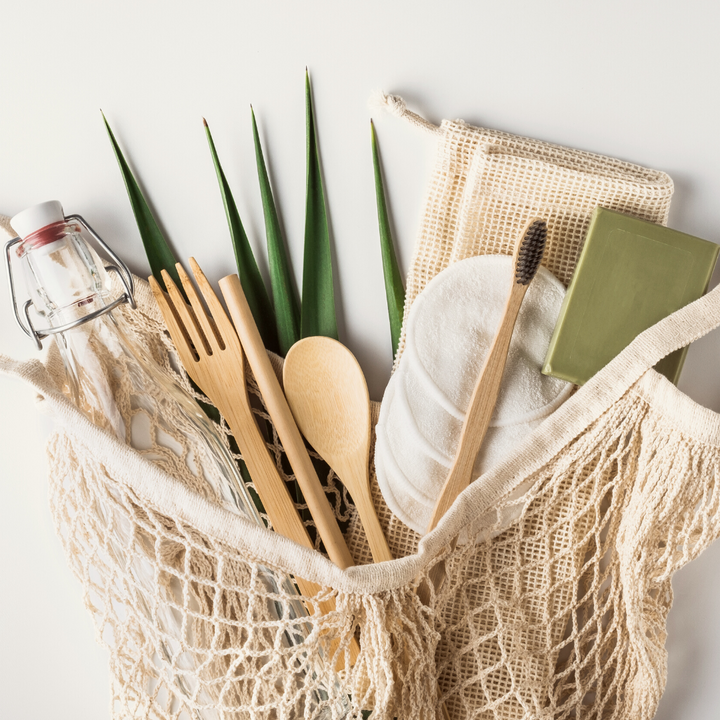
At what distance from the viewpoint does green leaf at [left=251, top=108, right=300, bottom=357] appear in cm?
56

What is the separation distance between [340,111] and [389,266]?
6.0 inches

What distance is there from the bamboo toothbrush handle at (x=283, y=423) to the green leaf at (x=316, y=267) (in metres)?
0.06

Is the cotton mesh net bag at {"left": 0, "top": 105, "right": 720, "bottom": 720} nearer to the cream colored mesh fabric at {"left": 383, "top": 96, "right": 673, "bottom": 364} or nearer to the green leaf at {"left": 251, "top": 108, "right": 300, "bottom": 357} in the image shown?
the cream colored mesh fabric at {"left": 383, "top": 96, "right": 673, "bottom": 364}

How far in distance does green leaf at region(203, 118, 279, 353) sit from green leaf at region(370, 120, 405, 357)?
122mm

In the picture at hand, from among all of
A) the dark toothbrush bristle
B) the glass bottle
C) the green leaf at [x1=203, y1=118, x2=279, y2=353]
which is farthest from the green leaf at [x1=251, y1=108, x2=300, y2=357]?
the dark toothbrush bristle

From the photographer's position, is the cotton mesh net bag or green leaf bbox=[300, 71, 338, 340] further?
green leaf bbox=[300, 71, 338, 340]

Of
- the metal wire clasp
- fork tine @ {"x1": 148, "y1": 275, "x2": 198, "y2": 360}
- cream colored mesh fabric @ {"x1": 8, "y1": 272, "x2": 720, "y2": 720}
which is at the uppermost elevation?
the metal wire clasp

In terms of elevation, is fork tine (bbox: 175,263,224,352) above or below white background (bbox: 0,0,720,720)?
below

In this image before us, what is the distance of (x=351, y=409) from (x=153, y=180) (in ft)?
0.98

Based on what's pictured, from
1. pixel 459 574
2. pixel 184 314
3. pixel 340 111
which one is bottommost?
pixel 459 574

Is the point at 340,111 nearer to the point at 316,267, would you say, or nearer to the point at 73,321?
the point at 316,267

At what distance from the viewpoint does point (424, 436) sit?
510 mm

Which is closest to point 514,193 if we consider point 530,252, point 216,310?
point 530,252

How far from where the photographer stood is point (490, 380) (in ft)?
1.64
